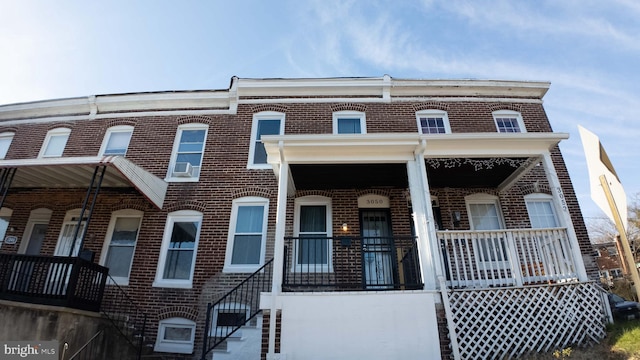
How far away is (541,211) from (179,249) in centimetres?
925

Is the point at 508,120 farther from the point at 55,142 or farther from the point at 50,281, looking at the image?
the point at 55,142

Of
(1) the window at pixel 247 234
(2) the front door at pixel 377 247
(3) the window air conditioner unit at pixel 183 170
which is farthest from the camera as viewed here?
(3) the window air conditioner unit at pixel 183 170

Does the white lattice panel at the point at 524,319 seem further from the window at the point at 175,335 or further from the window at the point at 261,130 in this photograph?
the window at the point at 261,130

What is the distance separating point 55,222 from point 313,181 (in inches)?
280

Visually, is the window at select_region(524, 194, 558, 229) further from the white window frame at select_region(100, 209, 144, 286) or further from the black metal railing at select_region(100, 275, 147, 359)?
the white window frame at select_region(100, 209, 144, 286)

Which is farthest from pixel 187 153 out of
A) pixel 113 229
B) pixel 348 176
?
pixel 348 176

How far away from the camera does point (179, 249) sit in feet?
27.3

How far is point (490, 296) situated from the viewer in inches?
220

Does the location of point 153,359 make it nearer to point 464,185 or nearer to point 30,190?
point 30,190

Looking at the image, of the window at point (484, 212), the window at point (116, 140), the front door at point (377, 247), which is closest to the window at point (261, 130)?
the front door at point (377, 247)

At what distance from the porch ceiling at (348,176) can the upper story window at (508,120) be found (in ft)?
12.4

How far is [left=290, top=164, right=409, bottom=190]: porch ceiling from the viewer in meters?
7.09

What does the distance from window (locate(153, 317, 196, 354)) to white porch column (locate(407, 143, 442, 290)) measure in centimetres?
528

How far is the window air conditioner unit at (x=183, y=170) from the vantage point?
354 inches
